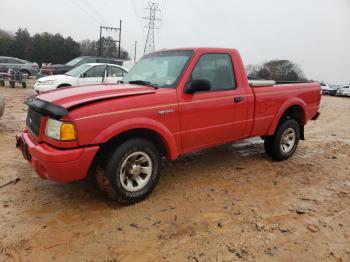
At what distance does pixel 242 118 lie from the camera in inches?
186

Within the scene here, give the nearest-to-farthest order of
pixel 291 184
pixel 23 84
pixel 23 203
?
pixel 23 203 < pixel 291 184 < pixel 23 84

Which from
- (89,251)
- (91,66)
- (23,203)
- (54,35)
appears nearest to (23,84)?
(91,66)

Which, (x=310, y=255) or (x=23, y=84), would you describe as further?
(x=23, y=84)

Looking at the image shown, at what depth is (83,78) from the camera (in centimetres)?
1160

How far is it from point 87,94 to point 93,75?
866cm

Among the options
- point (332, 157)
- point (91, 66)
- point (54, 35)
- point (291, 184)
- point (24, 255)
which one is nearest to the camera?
point (24, 255)

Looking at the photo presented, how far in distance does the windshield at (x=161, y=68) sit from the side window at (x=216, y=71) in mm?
213

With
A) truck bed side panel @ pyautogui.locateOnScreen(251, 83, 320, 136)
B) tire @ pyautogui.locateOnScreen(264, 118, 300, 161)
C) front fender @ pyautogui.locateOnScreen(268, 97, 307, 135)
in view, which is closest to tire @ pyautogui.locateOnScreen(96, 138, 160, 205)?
truck bed side panel @ pyautogui.locateOnScreen(251, 83, 320, 136)

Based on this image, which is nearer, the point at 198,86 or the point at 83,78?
the point at 198,86

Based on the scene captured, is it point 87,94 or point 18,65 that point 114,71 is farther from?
point 18,65

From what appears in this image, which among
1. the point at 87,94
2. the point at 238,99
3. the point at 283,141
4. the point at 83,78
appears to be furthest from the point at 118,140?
the point at 83,78

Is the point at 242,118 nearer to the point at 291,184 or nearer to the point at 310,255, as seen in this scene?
the point at 291,184

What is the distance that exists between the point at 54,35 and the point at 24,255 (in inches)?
2222

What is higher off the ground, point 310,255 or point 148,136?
point 148,136
